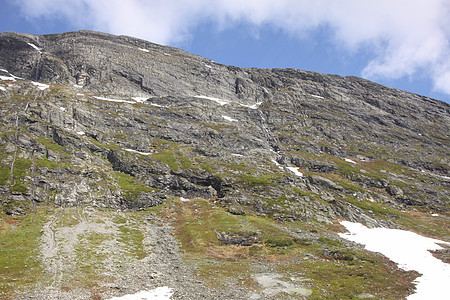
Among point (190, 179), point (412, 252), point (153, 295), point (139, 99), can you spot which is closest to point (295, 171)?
point (190, 179)

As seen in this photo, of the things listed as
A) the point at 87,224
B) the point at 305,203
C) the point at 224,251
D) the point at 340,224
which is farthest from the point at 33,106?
the point at 340,224

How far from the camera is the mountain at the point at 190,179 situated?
3170 cm

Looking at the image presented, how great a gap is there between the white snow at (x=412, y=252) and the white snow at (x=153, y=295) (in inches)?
977

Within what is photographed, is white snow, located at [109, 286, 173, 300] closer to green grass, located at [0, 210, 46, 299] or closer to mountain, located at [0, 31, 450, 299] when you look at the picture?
mountain, located at [0, 31, 450, 299]

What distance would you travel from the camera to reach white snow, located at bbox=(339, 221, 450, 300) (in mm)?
28853

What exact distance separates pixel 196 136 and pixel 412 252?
83.0m

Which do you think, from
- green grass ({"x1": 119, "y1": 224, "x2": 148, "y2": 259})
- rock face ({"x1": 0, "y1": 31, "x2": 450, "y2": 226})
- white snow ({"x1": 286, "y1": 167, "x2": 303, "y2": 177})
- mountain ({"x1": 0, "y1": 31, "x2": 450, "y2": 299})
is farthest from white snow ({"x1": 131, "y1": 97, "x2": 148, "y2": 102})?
green grass ({"x1": 119, "y1": 224, "x2": 148, "y2": 259})

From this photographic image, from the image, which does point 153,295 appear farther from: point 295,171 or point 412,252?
point 295,171

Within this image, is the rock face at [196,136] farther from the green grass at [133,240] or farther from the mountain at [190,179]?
the green grass at [133,240]

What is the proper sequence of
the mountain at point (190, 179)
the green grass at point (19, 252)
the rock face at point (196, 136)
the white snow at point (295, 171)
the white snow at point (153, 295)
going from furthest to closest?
1. the white snow at point (295, 171)
2. the rock face at point (196, 136)
3. the mountain at point (190, 179)
4. the green grass at point (19, 252)
5. the white snow at point (153, 295)

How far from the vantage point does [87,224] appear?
45844 millimetres

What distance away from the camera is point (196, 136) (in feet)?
362

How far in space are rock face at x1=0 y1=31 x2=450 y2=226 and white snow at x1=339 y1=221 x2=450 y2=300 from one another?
296 inches

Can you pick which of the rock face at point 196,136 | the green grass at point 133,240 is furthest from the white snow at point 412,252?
the green grass at point 133,240
